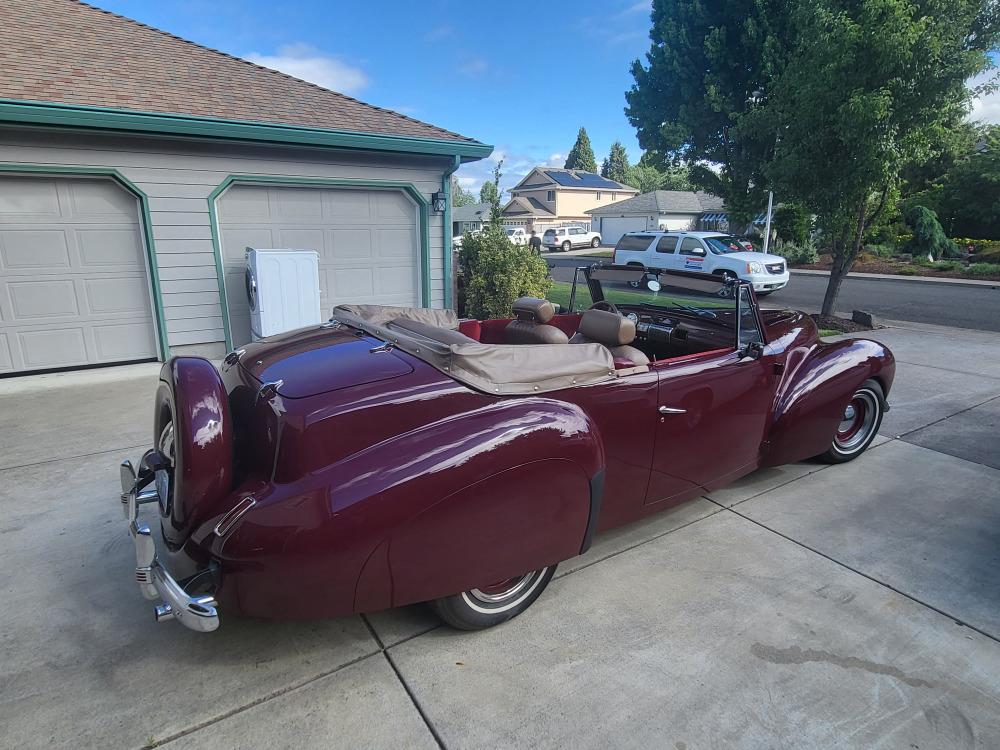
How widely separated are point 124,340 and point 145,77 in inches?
120

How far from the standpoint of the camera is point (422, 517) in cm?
196

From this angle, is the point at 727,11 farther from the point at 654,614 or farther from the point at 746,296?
the point at 654,614

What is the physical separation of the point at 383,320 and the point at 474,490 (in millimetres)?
1449

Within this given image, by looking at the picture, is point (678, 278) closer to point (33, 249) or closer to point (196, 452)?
point (196, 452)

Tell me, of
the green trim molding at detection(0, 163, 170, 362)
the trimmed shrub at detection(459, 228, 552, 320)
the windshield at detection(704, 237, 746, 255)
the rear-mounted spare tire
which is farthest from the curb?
the rear-mounted spare tire

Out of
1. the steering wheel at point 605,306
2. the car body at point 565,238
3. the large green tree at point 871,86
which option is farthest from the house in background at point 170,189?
the car body at point 565,238

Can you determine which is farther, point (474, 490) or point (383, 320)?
point (383, 320)

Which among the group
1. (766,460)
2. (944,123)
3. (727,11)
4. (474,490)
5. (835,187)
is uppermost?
(727,11)

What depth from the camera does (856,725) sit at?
6.47 feet

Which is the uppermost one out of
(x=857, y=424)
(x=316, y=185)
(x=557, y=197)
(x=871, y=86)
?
(x=557, y=197)

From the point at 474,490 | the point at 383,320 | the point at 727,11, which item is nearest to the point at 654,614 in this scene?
the point at 474,490

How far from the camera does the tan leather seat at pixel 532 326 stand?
3010 mm

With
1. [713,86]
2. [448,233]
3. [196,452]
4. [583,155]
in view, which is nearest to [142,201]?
[448,233]

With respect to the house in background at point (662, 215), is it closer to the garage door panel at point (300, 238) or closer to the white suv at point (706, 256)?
the white suv at point (706, 256)
